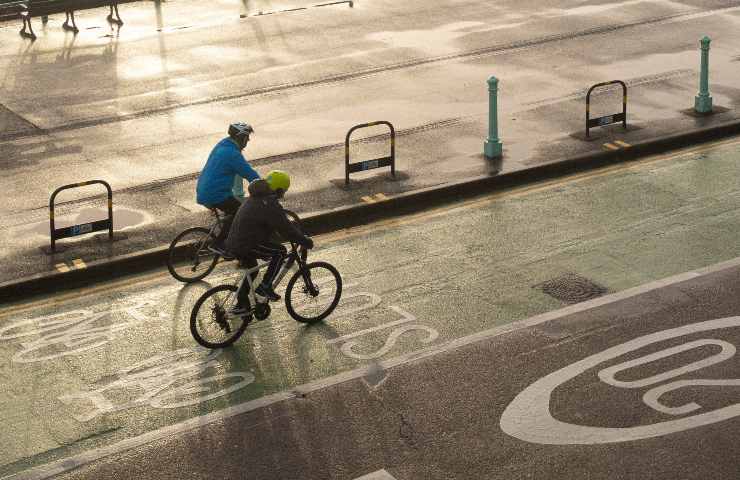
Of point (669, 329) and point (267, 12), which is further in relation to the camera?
point (267, 12)

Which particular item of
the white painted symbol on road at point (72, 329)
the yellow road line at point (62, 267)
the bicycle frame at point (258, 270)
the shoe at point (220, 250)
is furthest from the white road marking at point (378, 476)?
the yellow road line at point (62, 267)

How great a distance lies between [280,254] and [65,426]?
3100 mm

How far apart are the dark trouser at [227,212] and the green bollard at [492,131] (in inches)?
224

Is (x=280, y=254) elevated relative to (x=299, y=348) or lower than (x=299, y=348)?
elevated

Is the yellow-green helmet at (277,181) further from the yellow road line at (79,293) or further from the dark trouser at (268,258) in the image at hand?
the yellow road line at (79,293)

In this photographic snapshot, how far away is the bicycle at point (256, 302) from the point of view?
42.7 ft

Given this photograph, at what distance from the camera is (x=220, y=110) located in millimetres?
23125

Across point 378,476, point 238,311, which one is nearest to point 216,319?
point 238,311

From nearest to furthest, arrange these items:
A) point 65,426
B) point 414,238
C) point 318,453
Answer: point 318,453 → point 65,426 → point 414,238

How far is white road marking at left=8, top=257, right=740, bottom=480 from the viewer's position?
10781mm

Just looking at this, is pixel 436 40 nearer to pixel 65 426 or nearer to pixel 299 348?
pixel 299 348

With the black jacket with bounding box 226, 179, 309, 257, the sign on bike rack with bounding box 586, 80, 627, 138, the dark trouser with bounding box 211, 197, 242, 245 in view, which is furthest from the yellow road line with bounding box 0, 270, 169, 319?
the sign on bike rack with bounding box 586, 80, 627, 138

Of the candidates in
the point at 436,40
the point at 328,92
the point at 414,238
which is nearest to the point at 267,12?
the point at 436,40

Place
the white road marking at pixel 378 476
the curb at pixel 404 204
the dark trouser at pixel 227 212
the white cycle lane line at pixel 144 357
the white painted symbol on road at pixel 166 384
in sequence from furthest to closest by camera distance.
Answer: the curb at pixel 404 204, the dark trouser at pixel 227 212, the white painted symbol on road at pixel 166 384, the white cycle lane line at pixel 144 357, the white road marking at pixel 378 476
